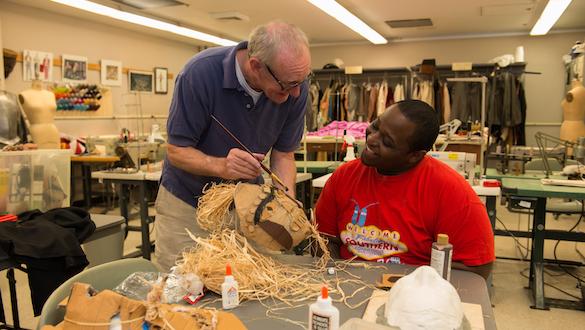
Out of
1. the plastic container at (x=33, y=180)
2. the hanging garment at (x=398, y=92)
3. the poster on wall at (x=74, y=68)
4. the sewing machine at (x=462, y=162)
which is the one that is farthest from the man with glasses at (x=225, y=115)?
the hanging garment at (x=398, y=92)

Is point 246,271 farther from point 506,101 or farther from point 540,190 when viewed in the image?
point 506,101

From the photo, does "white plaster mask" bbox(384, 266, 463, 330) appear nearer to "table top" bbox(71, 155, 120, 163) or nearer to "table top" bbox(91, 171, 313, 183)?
"table top" bbox(91, 171, 313, 183)

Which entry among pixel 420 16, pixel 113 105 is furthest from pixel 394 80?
pixel 113 105

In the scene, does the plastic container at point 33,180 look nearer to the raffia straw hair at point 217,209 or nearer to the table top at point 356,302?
the raffia straw hair at point 217,209

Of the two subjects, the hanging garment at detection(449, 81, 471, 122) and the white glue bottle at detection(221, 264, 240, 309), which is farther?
the hanging garment at detection(449, 81, 471, 122)

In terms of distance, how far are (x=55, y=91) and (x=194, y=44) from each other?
4.12 meters

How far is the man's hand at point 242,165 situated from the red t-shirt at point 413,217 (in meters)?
0.44

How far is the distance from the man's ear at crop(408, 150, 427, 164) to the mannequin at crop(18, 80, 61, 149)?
530cm

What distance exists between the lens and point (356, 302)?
1.32 metres

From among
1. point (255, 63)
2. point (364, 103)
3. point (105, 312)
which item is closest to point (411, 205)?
point (255, 63)

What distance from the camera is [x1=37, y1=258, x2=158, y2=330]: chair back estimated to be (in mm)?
1275

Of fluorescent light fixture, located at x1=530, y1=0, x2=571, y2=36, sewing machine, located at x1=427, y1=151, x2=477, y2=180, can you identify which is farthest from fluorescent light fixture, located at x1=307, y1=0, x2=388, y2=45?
sewing machine, located at x1=427, y1=151, x2=477, y2=180

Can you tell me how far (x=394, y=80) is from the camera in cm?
944

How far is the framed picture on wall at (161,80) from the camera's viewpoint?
9.28 m
